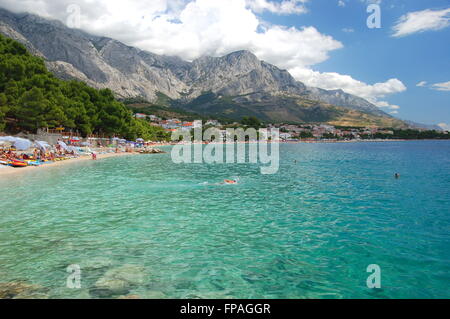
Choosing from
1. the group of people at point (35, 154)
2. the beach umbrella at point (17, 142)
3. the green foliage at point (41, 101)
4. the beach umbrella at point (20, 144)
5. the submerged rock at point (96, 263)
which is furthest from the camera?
the green foliage at point (41, 101)

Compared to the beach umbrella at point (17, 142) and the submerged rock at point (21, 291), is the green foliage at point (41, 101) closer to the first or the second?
the beach umbrella at point (17, 142)

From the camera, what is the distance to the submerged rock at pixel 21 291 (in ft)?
24.1

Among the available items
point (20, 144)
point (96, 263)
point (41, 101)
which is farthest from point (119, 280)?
point (41, 101)

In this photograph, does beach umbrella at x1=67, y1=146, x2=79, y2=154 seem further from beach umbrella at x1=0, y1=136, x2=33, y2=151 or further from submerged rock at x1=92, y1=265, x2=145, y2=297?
submerged rock at x1=92, y1=265, x2=145, y2=297

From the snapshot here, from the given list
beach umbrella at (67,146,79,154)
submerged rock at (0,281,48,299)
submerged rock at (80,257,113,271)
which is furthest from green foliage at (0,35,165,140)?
submerged rock at (0,281,48,299)

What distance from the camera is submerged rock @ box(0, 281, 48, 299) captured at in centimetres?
734

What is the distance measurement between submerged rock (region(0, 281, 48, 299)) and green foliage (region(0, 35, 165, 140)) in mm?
52230

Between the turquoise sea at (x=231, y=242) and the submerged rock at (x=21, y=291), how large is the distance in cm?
23

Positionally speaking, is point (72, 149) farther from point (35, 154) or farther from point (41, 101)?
point (35, 154)

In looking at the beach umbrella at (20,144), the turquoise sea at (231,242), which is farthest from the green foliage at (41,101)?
the turquoise sea at (231,242)

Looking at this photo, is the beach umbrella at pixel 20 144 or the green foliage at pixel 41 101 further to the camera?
the green foliage at pixel 41 101

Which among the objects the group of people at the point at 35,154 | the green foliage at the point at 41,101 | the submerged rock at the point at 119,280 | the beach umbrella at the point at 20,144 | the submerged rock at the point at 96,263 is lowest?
the submerged rock at the point at 119,280

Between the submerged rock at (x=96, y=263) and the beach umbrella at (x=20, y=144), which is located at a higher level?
the beach umbrella at (x=20, y=144)
